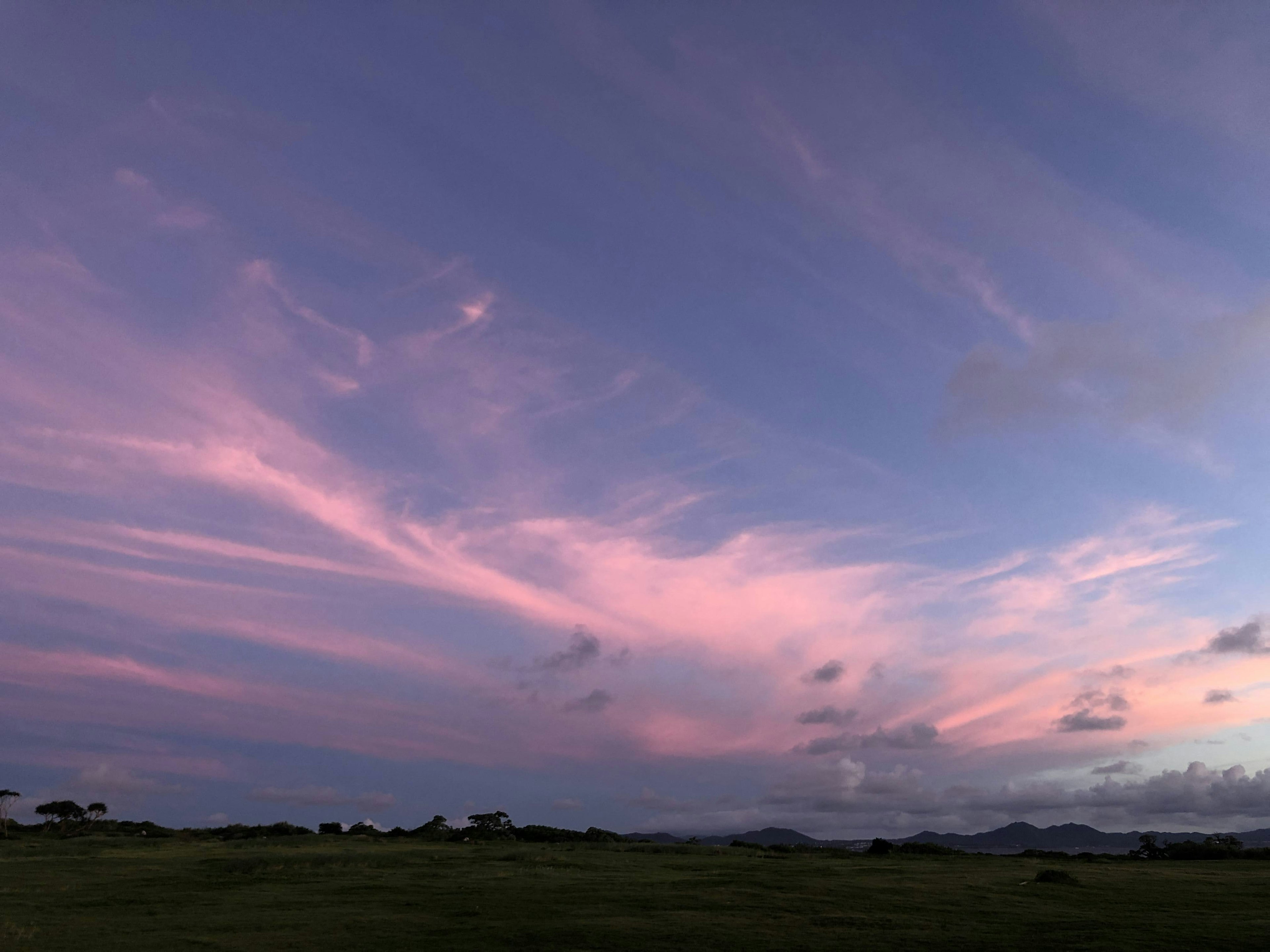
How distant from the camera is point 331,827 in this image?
5413 inches

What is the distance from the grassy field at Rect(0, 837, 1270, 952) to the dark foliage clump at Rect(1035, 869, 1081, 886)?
1189mm

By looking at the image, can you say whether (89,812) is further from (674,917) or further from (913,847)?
(674,917)

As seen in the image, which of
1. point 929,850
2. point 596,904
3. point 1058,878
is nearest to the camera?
point 596,904

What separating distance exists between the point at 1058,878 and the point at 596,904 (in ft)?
119

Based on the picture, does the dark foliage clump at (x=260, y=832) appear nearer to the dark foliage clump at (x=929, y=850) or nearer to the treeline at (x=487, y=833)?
the treeline at (x=487, y=833)

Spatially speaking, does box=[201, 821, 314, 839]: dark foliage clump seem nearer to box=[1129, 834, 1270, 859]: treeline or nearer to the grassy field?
the grassy field

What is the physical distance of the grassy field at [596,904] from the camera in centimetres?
3706

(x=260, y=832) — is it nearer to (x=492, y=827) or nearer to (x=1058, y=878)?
(x=492, y=827)

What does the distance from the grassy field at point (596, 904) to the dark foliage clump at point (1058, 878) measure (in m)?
1.19

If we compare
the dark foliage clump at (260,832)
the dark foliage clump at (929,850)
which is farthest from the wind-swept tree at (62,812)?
the dark foliage clump at (929,850)

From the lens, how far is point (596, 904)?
46750 millimetres

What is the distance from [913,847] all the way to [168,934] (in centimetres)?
9418

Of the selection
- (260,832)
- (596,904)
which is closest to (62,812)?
(260,832)

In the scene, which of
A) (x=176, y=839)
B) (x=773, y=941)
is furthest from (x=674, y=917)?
(x=176, y=839)
